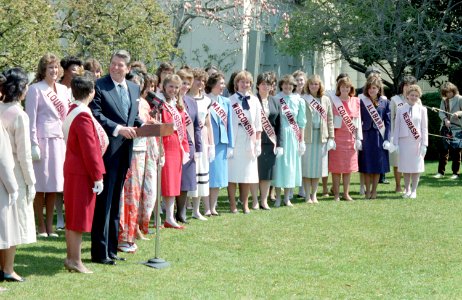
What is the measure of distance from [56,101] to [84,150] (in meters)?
2.41

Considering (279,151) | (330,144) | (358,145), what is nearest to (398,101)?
(358,145)

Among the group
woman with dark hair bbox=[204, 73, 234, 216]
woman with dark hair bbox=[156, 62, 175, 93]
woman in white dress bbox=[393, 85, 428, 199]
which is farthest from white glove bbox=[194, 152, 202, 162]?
woman in white dress bbox=[393, 85, 428, 199]

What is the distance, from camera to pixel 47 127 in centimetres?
1134

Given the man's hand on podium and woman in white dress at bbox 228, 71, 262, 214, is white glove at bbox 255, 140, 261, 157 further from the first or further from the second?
the man's hand on podium

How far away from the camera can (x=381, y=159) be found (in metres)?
15.9

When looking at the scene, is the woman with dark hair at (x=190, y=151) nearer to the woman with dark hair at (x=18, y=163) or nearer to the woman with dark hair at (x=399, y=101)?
the woman with dark hair at (x=18, y=163)

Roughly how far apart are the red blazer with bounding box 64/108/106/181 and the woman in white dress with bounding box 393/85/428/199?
761 cm

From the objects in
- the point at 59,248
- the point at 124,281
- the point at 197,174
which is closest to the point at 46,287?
the point at 124,281

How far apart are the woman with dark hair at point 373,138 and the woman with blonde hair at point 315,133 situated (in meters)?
0.79

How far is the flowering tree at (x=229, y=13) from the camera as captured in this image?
82.4 feet

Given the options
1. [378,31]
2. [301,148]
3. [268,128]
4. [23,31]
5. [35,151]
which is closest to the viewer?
[35,151]

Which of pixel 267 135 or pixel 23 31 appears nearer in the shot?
pixel 267 135

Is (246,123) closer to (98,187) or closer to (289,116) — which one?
(289,116)

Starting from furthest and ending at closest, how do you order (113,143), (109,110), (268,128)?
1. (268,128)
2. (109,110)
3. (113,143)
